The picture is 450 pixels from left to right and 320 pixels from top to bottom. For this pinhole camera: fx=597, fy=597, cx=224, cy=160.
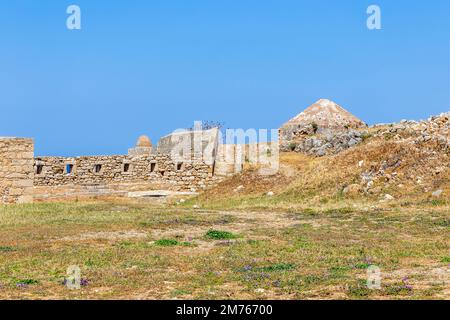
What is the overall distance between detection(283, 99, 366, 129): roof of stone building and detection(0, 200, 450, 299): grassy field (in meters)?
22.0

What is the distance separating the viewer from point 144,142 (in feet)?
151

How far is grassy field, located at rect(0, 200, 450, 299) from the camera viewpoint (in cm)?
911

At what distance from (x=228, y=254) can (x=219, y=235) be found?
2.86 metres

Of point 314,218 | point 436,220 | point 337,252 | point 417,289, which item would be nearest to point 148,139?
point 314,218

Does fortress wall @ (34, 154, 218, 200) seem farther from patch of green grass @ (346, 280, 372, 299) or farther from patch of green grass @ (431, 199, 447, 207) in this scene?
patch of green grass @ (346, 280, 372, 299)

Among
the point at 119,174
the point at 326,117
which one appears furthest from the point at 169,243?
the point at 326,117

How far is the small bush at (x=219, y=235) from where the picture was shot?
1534 centimetres

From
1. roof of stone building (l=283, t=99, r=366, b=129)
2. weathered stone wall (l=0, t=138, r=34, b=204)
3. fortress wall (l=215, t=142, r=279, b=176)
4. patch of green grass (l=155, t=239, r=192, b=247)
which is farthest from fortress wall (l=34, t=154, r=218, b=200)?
patch of green grass (l=155, t=239, r=192, b=247)

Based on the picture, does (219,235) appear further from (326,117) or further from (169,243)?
(326,117)

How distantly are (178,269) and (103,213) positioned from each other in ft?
37.4

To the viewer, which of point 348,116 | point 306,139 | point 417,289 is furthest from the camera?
point 348,116

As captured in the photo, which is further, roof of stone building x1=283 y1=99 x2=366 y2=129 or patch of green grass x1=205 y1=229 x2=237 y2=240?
roof of stone building x1=283 y1=99 x2=366 y2=129
